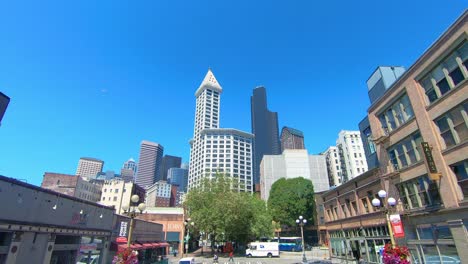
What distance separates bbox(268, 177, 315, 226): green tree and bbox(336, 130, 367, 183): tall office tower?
4956cm

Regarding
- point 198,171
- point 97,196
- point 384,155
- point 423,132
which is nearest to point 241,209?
point 384,155

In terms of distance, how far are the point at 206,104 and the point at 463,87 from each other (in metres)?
177

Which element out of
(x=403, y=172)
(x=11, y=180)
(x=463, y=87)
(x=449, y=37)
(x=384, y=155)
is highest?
(x=449, y=37)

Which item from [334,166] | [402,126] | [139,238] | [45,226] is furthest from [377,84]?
[334,166]

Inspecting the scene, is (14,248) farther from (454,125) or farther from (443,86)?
(443,86)

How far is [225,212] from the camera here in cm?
4456

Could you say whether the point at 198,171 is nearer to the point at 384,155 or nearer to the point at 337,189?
the point at 337,189

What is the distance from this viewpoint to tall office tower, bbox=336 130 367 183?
110 meters

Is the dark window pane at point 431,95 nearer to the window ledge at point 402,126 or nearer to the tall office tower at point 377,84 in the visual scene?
the window ledge at point 402,126

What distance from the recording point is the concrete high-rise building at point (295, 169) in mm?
102000

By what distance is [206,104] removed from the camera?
189000mm

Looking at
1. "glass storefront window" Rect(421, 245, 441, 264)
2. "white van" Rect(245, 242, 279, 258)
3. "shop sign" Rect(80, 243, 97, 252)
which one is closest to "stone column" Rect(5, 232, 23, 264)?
"shop sign" Rect(80, 243, 97, 252)

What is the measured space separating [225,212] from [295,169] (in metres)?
63.5

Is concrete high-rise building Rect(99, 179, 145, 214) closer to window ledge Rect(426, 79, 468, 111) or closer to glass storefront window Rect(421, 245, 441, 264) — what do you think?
glass storefront window Rect(421, 245, 441, 264)
